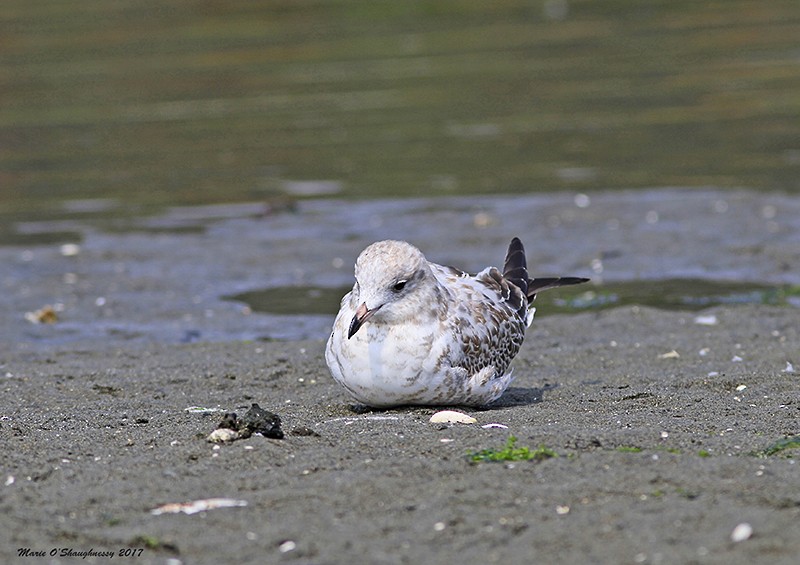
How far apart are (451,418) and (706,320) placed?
399cm

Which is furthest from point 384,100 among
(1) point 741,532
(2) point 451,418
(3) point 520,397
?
(1) point 741,532

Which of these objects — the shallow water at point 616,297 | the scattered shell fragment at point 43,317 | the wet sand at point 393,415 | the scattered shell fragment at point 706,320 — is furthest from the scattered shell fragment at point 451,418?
the scattered shell fragment at point 43,317

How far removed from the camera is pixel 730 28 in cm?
2531

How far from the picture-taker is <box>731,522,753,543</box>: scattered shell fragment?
437 cm

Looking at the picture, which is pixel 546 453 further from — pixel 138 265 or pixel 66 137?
pixel 66 137

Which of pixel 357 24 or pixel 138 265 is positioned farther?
pixel 357 24

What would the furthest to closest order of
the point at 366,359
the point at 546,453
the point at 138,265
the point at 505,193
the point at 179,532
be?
the point at 505,193 → the point at 138,265 → the point at 366,359 → the point at 546,453 → the point at 179,532

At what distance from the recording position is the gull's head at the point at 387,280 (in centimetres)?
650

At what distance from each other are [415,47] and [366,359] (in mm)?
19565

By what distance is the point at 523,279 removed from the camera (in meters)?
8.13

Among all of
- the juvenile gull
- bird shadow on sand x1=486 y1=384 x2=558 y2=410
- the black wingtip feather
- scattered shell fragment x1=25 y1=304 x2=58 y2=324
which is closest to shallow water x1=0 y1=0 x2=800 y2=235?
scattered shell fragment x1=25 y1=304 x2=58 y2=324

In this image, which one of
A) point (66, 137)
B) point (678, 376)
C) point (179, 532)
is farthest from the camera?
point (66, 137)

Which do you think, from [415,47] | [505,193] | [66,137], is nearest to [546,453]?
[505,193]

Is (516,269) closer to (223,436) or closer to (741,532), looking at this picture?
(223,436)
